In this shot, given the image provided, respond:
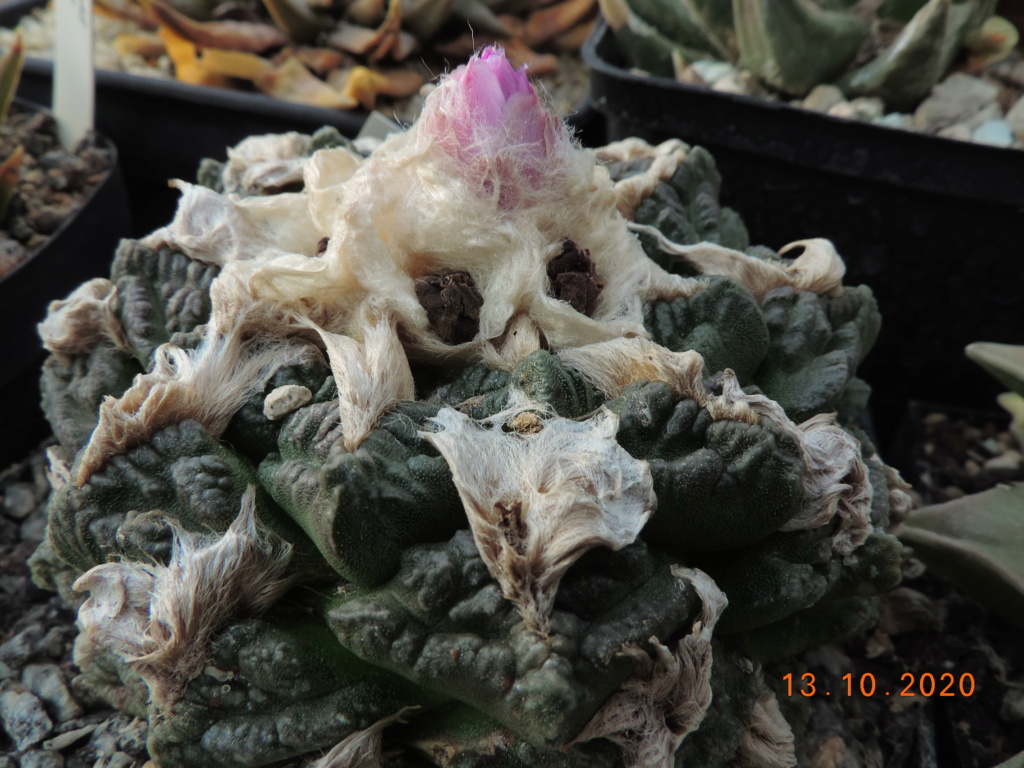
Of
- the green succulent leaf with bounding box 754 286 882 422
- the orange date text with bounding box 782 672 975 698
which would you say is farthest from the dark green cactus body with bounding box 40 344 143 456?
the orange date text with bounding box 782 672 975 698

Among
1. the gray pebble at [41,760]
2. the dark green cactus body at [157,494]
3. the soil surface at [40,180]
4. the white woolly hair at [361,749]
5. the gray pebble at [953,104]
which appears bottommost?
the gray pebble at [41,760]

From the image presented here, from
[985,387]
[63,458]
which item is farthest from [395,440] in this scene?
[985,387]

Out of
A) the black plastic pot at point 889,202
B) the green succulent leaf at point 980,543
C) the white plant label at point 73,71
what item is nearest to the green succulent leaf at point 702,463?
the green succulent leaf at point 980,543

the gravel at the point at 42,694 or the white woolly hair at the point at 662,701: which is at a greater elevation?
the white woolly hair at the point at 662,701

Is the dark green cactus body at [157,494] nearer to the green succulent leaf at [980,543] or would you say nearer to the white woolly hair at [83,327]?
the white woolly hair at [83,327]

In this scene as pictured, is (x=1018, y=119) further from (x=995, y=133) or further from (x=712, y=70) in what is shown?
(x=712, y=70)

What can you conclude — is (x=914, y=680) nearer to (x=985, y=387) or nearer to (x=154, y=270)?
(x=985, y=387)
